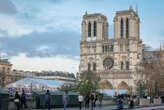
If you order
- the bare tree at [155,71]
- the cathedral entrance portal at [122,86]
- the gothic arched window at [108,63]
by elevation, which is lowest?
the cathedral entrance portal at [122,86]

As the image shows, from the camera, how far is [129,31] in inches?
3457

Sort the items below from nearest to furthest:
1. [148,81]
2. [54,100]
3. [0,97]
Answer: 1. [0,97]
2. [54,100]
3. [148,81]

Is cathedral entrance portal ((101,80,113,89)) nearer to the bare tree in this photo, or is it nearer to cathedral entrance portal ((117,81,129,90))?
cathedral entrance portal ((117,81,129,90))

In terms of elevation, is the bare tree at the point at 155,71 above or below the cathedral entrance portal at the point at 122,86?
above

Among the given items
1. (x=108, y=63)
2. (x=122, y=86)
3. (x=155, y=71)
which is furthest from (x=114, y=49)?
(x=155, y=71)

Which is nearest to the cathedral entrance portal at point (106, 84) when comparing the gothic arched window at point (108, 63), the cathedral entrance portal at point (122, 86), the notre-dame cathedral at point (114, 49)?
the notre-dame cathedral at point (114, 49)

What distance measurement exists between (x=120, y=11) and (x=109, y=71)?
16.1 m

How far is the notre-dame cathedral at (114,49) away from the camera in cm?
8656

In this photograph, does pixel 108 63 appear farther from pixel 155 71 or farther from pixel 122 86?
pixel 155 71

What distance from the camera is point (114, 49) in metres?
89.8

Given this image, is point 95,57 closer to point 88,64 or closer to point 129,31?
point 88,64

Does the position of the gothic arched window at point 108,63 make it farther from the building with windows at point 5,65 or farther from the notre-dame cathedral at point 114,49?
the building with windows at point 5,65

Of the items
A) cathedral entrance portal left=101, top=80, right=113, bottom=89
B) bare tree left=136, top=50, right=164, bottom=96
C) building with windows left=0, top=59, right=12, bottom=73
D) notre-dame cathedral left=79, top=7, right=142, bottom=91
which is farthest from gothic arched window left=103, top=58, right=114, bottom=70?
bare tree left=136, top=50, right=164, bottom=96

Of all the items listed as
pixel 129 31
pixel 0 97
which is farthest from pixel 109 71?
pixel 0 97
